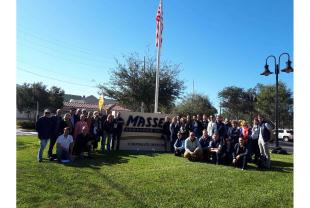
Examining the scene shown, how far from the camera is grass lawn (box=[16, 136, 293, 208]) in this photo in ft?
14.6

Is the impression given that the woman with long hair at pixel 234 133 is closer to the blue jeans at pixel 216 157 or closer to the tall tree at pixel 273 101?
the blue jeans at pixel 216 157

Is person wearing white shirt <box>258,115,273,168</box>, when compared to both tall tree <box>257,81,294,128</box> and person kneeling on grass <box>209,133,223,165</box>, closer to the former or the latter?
person kneeling on grass <box>209,133,223,165</box>

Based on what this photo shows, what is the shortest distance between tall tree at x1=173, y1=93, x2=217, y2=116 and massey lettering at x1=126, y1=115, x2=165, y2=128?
66.8ft

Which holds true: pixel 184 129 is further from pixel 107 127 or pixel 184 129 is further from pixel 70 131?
pixel 70 131

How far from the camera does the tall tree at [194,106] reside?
1254 inches

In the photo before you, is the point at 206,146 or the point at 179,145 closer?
the point at 206,146

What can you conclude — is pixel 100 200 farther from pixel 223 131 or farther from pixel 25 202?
pixel 223 131

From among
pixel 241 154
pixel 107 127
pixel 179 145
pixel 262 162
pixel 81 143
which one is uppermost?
pixel 107 127

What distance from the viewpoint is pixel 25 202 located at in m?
4.27

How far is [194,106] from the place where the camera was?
32375 mm

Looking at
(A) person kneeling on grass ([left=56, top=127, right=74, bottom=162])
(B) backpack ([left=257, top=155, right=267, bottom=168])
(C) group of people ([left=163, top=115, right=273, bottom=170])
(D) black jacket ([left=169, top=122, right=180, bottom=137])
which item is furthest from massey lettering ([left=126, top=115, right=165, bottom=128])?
(B) backpack ([left=257, top=155, right=267, bottom=168])

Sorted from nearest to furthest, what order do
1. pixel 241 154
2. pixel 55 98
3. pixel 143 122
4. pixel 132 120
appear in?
pixel 241 154 < pixel 132 120 < pixel 143 122 < pixel 55 98

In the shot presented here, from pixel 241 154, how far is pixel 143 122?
18.6 ft

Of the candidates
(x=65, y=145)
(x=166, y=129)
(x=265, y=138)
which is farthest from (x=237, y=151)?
(x=65, y=145)
